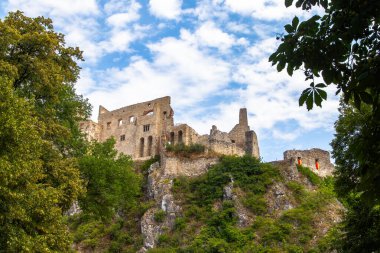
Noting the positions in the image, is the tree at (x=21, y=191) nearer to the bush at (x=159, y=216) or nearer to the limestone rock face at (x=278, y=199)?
the bush at (x=159, y=216)

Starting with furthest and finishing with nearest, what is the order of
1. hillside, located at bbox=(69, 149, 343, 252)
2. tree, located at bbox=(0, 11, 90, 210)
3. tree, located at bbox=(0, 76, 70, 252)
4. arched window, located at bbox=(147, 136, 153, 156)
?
arched window, located at bbox=(147, 136, 153, 156) → hillside, located at bbox=(69, 149, 343, 252) → tree, located at bbox=(0, 11, 90, 210) → tree, located at bbox=(0, 76, 70, 252)

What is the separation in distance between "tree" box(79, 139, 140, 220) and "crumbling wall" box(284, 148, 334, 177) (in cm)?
2612

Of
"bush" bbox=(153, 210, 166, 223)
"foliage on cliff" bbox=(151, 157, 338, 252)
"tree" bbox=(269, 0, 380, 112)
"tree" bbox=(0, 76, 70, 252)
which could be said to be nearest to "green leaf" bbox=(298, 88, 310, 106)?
"tree" bbox=(269, 0, 380, 112)

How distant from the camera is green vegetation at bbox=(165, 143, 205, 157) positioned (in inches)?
1726

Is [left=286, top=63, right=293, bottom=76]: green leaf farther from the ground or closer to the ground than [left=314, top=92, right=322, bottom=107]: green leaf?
farther from the ground

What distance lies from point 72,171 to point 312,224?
21116mm

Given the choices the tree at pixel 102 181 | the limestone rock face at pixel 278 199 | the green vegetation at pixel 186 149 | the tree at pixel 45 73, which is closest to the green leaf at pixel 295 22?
the tree at pixel 45 73

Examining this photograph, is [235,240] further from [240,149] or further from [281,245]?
[240,149]

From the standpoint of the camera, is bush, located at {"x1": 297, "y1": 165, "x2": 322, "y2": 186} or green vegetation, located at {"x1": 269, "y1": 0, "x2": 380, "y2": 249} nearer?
green vegetation, located at {"x1": 269, "y1": 0, "x2": 380, "y2": 249}

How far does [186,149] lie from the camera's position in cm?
4422

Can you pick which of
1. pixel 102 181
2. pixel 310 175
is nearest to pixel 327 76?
pixel 102 181

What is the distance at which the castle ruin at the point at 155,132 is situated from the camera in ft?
155

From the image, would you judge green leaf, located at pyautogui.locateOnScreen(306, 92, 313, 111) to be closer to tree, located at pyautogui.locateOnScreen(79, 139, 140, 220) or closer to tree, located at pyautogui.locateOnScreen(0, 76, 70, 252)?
tree, located at pyautogui.locateOnScreen(0, 76, 70, 252)

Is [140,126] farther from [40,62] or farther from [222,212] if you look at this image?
[40,62]
